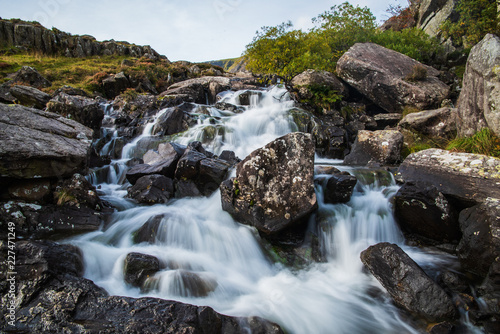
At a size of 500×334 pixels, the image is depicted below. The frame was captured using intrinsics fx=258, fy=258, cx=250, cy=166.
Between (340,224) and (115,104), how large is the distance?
16.9 metres

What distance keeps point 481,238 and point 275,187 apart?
4131 millimetres

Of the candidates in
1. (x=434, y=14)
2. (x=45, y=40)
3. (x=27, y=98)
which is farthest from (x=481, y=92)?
(x=45, y=40)

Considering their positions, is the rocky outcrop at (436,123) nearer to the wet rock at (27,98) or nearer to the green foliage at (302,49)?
the green foliage at (302,49)

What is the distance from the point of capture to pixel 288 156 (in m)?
6.49

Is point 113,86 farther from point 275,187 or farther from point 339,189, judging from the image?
point 339,189

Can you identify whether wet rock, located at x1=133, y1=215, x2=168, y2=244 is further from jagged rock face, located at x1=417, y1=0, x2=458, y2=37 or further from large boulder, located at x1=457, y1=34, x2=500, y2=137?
jagged rock face, located at x1=417, y1=0, x2=458, y2=37

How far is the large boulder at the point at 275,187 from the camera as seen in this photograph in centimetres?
613

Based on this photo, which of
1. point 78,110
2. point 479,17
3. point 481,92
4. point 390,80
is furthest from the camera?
point 390,80

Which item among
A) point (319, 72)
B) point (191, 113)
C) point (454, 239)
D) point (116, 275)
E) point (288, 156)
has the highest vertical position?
point (319, 72)

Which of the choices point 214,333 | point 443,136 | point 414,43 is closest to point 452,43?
point 414,43

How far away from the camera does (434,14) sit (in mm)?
22906

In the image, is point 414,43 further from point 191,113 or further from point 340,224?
point 340,224

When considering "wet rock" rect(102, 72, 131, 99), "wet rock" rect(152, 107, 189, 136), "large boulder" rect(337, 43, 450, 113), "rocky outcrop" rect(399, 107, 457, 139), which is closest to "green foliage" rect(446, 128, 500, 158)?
"rocky outcrop" rect(399, 107, 457, 139)

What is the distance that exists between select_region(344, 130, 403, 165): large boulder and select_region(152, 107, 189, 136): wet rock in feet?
27.5
